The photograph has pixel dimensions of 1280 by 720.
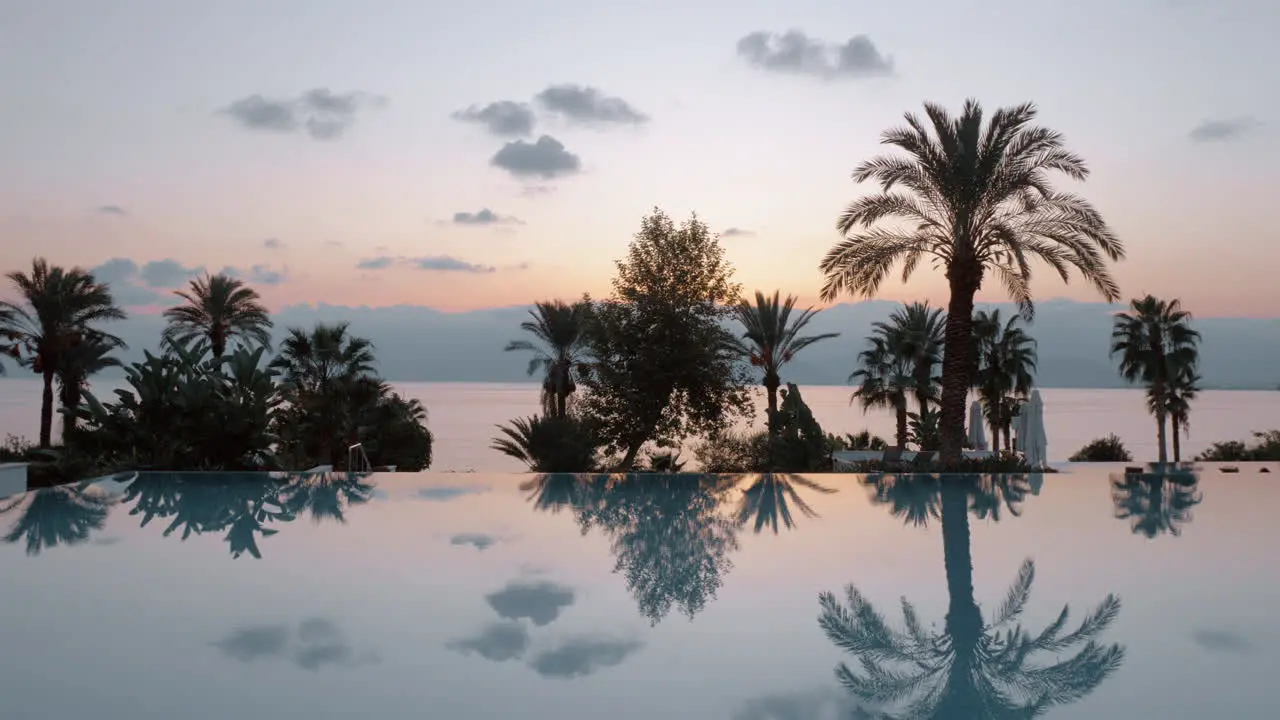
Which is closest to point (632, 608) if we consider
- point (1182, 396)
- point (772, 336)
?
point (772, 336)

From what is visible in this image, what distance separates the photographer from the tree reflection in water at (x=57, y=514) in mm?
9695

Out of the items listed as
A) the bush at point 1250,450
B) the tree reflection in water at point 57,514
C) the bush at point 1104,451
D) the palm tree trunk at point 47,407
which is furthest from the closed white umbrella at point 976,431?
the palm tree trunk at point 47,407

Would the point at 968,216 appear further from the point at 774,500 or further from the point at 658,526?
the point at 658,526

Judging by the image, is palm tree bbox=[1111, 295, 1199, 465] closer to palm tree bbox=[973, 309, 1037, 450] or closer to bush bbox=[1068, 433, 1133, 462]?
bush bbox=[1068, 433, 1133, 462]

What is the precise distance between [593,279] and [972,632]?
18.1m

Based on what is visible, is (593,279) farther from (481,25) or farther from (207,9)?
(207,9)

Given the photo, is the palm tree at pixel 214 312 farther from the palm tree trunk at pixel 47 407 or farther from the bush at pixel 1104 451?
the bush at pixel 1104 451

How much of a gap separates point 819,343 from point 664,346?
28.2 feet

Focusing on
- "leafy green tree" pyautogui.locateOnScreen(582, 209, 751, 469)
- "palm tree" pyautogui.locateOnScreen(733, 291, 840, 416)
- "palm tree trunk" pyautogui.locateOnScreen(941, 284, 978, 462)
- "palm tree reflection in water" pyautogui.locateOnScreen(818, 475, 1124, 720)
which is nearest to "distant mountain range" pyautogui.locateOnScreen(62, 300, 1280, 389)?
"palm tree" pyautogui.locateOnScreen(733, 291, 840, 416)

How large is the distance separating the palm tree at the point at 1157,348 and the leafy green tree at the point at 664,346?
2000 centimetres

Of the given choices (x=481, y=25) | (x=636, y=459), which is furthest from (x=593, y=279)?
(x=481, y=25)

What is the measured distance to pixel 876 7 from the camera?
17.6 m

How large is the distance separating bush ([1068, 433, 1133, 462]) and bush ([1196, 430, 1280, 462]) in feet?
7.93

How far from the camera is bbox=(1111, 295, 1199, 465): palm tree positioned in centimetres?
3462
